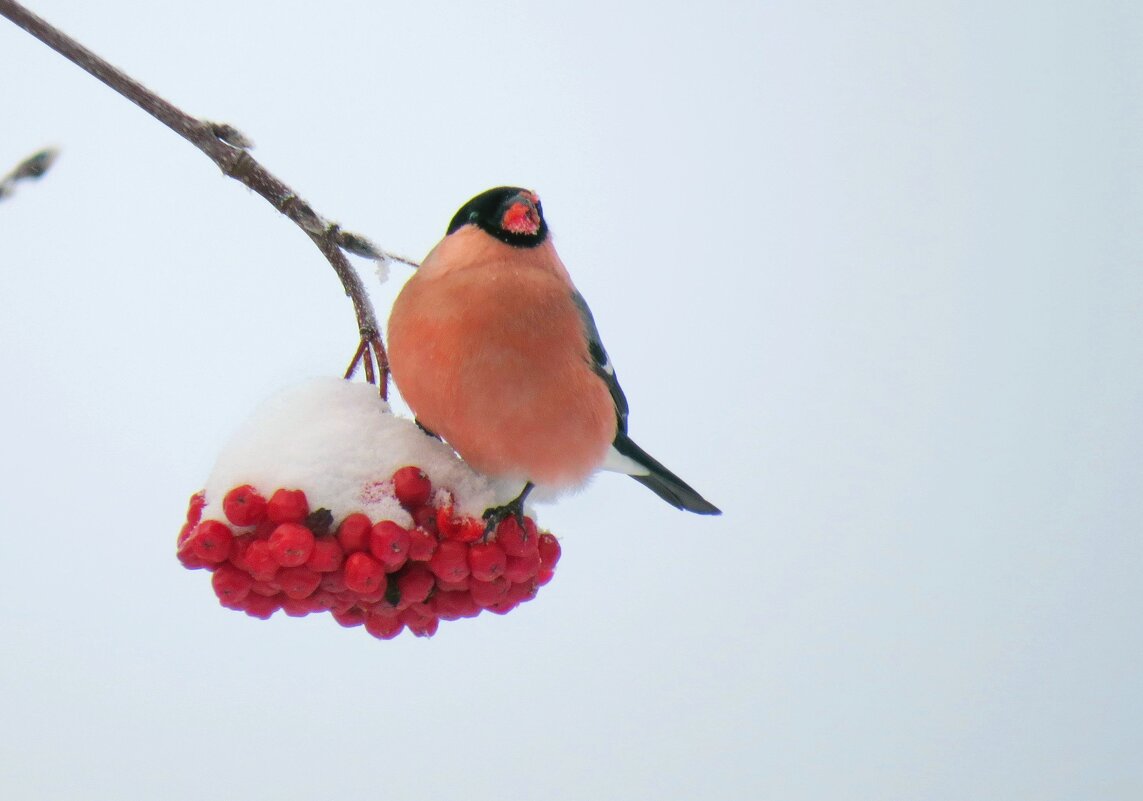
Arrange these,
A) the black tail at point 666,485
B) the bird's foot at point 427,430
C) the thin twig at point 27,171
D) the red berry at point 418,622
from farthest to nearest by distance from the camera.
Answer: the black tail at point 666,485
the bird's foot at point 427,430
the red berry at point 418,622
the thin twig at point 27,171

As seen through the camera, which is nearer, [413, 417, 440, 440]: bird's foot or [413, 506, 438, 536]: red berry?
[413, 506, 438, 536]: red berry

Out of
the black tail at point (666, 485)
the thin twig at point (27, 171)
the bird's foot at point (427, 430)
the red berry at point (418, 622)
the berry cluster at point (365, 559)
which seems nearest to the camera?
the thin twig at point (27, 171)

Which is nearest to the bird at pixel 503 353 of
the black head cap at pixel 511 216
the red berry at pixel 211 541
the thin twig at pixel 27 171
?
the black head cap at pixel 511 216

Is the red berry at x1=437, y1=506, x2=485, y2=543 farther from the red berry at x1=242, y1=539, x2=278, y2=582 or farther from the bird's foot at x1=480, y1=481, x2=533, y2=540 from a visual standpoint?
the red berry at x1=242, y1=539, x2=278, y2=582

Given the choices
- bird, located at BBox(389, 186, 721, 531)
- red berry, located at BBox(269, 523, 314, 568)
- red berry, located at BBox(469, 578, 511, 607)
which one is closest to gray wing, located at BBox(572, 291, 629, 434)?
bird, located at BBox(389, 186, 721, 531)

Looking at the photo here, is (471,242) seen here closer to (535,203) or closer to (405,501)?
(535,203)

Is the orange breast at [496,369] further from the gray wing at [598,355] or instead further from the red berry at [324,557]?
the red berry at [324,557]

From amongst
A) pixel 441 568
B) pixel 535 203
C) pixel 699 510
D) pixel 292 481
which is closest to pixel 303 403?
pixel 292 481
